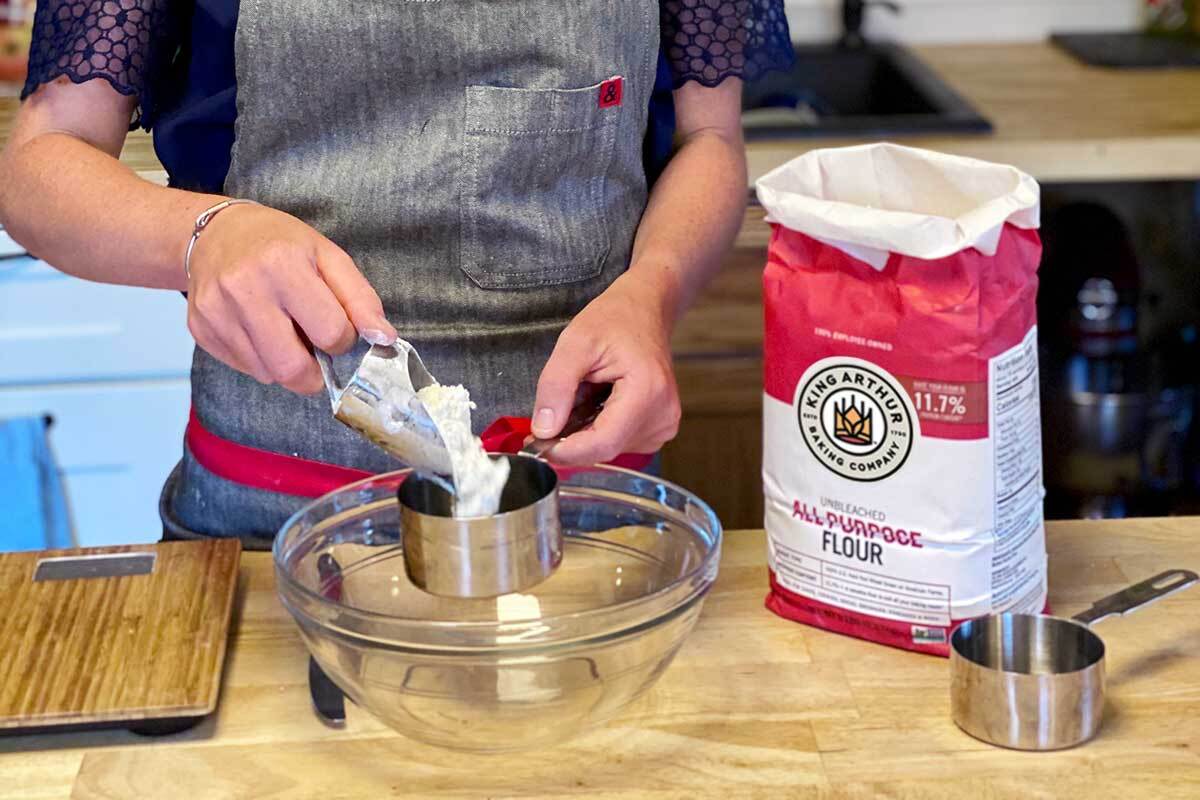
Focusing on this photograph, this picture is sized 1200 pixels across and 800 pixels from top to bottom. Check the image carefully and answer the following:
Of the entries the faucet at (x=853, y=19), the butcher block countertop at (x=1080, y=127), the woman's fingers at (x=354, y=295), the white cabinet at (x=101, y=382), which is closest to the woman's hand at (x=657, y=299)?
the woman's fingers at (x=354, y=295)

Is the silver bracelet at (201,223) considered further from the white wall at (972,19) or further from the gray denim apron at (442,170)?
the white wall at (972,19)

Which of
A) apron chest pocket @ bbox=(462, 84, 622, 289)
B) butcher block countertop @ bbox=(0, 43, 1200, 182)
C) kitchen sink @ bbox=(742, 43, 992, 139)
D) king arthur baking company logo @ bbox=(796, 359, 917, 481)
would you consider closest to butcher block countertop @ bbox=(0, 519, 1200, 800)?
king arthur baking company logo @ bbox=(796, 359, 917, 481)

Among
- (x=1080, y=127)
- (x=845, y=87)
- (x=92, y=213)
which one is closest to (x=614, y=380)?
(x=92, y=213)

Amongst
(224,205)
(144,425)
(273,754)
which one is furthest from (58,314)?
(273,754)

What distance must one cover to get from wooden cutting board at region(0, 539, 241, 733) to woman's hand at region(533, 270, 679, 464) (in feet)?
0.75

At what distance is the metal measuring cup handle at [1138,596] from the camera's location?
2.79 feet

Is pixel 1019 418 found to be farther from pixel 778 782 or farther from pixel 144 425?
pixel 144 425

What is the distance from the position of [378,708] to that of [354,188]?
16.9 inches

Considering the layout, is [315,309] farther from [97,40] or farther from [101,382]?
[101,382]

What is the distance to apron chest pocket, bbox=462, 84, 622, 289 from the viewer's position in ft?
3.54

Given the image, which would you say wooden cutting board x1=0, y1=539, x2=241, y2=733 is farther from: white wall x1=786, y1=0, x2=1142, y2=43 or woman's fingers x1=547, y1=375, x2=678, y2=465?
white wall x1=786, y1=0, x2=1142, y2=43

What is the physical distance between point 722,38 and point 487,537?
558 mm

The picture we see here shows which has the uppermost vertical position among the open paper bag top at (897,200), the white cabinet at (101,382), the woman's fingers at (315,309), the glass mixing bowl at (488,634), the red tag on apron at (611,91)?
the red tag on apron at (611,91)

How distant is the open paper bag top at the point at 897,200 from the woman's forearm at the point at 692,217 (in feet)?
0.51
